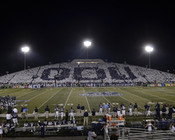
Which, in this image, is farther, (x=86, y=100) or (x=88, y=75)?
(x=88, y=75)

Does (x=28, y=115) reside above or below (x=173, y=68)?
below

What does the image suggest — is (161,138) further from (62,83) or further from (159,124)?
(62,83)

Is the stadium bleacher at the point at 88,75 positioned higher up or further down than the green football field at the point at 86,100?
higher up

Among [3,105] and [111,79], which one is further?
[111,79]

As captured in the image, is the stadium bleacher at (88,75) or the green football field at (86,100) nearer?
the green football field at (86,100)

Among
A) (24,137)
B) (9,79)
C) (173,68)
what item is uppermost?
(173,68)

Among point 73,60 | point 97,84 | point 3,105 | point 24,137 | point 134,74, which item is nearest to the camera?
point 24,137

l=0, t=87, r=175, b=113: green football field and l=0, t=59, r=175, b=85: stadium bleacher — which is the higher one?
l=0, t=59, r=175, b=85: stadium bleacher

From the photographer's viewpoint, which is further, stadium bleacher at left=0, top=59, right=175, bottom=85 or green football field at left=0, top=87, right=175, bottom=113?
stadium bleacher at left=0, top=59, right=175, bottom=85

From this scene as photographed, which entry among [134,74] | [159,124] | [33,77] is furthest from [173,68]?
[159,124]

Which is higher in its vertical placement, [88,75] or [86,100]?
[88,75]

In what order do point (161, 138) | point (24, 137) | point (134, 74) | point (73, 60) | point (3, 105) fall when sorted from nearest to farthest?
1. point (161, 138)
2. point (24, 137)
3. point (3, 105)
4. point (134, 74)
5. point (73, 60)

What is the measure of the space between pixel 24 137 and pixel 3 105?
32.3 feet

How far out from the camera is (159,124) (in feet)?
37.4
